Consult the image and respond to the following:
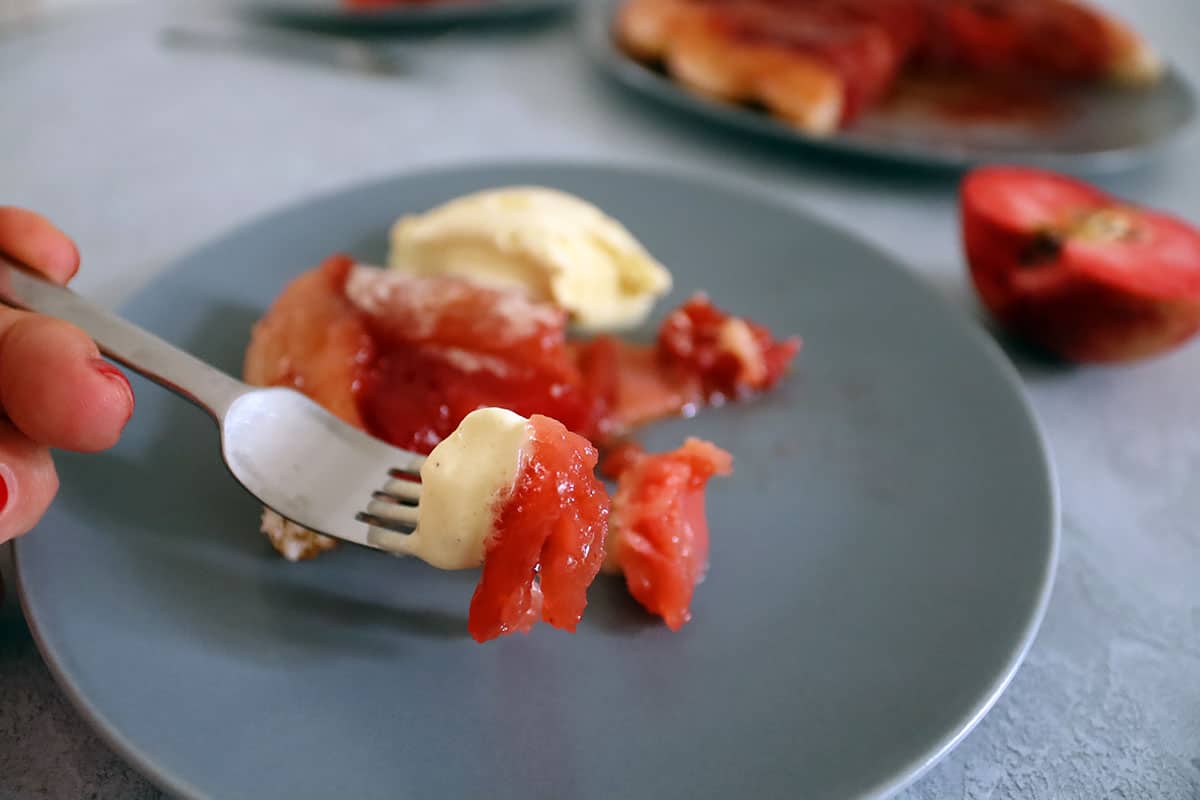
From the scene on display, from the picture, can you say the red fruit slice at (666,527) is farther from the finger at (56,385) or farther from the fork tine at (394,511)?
the finger at (56,385)

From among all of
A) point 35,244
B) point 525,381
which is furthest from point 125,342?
point 525,381

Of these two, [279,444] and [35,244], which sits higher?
[35,244]

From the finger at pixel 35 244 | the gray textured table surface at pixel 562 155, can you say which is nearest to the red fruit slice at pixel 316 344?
the finger at pixel 35 244

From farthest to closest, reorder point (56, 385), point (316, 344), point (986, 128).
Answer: point (986, 128), point (316, 344), point (56, 385)

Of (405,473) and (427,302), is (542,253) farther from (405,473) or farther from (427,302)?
(405,473)

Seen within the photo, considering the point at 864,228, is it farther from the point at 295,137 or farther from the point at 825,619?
the point at 295,137

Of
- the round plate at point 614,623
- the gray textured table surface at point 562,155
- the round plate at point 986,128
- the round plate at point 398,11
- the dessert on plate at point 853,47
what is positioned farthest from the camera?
the round plate at point 398,11
